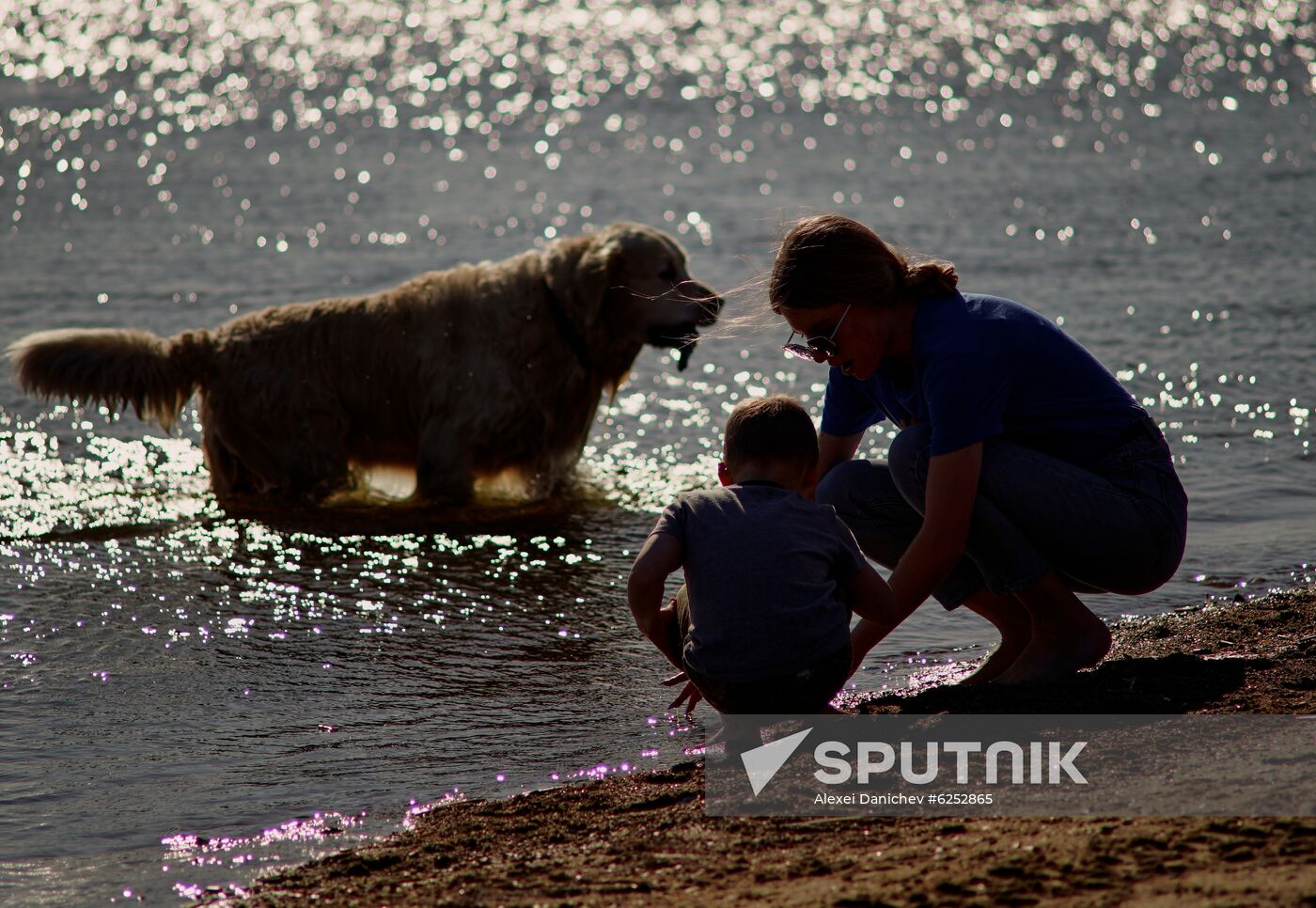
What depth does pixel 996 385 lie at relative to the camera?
155 inches

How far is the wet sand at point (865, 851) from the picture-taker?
2.85m

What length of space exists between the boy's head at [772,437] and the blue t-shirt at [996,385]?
0.36 m

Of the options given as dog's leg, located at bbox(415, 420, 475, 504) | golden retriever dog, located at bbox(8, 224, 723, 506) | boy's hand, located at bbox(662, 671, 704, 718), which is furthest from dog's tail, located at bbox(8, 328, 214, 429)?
boy's hand, located at bbox(662, 671, 704, 718)

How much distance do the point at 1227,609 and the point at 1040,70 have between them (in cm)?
1674

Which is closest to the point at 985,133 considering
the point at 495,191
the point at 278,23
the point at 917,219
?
the point at 917,219

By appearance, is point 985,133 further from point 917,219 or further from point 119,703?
point 119,703

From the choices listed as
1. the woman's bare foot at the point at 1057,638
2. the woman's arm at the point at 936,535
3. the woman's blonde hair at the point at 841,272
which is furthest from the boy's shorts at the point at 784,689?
the woman's blonde hair at the point at 841,272

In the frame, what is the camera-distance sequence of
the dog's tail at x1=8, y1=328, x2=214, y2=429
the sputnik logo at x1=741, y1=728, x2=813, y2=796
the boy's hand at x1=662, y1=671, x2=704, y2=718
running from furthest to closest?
the dog's tail at x1=8, y1=328, x2=214, y2=429
the boy's hand at x1=662, y1=671, x2=704, y2=718
the sputnik logo at x1=741, y1=728, x2=813, y2=796

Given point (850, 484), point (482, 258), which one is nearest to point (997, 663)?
point (850, 484)

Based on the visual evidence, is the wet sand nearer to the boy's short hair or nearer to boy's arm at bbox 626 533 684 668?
boy's arm at bbox 626 533 684 668

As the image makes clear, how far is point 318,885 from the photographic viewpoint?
3.40 m

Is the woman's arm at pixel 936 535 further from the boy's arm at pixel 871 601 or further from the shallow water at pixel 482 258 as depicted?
the shallow water at pixel 482 258

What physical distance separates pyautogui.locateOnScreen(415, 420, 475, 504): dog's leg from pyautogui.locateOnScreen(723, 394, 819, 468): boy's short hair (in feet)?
12.2

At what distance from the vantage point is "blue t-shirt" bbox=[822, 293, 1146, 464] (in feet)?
12.7
